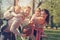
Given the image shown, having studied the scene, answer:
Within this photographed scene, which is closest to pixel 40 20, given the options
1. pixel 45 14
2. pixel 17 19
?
pixel 45 14

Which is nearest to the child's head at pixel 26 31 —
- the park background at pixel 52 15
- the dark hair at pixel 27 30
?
the dark hair at pixel 27 30

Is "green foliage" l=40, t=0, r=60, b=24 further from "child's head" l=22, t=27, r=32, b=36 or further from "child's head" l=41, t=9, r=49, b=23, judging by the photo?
"child's head" l=22, t=27, r=32, b=36

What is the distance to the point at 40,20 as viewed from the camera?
1356 mm

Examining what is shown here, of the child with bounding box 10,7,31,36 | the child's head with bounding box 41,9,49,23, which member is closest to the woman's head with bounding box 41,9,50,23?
the child's head with bounding box 41,9,49,23

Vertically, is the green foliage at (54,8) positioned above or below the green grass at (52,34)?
above

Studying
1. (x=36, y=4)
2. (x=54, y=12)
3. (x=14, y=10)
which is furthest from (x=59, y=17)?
(x=14, y=10)

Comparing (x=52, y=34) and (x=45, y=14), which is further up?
(x=45, y=14)

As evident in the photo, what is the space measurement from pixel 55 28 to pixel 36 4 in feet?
0.71

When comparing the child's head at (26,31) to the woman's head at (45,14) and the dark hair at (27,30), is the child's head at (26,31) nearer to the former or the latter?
the dark hair at (27,30)

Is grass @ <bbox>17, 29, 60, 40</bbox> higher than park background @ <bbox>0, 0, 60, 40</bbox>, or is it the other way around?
park background @ <bbox>0, 0, 60, 40</bbox>

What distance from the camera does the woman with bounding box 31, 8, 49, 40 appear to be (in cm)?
135

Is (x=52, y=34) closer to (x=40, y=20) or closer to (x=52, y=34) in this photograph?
(x=52, y=34)

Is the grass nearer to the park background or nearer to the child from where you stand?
the park background

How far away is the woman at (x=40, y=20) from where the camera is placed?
135 centimetres
